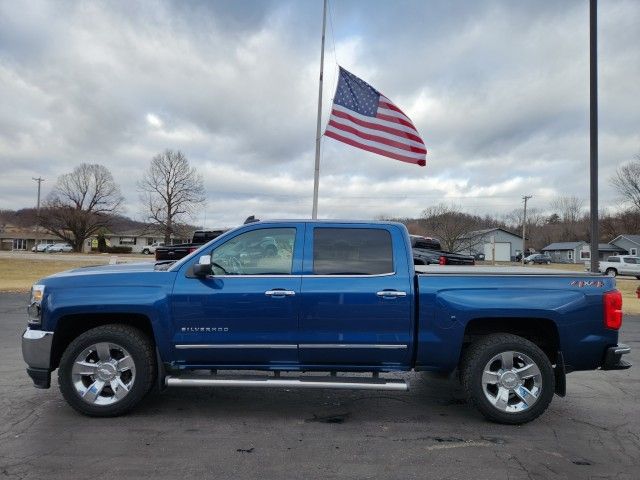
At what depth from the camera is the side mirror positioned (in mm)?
4488

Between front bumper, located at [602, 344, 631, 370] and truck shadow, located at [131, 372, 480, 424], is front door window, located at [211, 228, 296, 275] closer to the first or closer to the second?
truck shadow, located at [131, 372, 480, 424]

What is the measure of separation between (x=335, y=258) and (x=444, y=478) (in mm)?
2057

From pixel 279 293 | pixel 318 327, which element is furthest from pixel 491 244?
pixel 279 293

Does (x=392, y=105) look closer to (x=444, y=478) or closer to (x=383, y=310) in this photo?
(x=383, y=310)

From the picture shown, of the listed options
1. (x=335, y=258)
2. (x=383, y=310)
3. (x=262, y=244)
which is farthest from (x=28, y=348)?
(x=383, y=310)

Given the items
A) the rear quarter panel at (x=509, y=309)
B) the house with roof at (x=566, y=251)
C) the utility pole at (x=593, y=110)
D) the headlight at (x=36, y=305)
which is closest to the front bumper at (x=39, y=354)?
the headlight at (x=36, y=305)

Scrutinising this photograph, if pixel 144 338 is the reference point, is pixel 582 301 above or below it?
above

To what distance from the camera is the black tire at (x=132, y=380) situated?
4.57 metres

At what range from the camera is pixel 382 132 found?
1132 centimetres

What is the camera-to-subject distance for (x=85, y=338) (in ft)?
15.1

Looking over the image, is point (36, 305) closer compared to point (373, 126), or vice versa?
point (36, 305)

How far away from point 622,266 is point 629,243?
49.5 meters

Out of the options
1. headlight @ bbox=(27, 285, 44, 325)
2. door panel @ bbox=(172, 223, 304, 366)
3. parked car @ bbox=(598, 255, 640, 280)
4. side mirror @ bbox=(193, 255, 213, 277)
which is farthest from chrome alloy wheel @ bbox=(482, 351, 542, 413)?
parked car @ bbox=(598, 255, 640, 280)

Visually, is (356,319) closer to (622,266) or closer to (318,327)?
(318,327)
